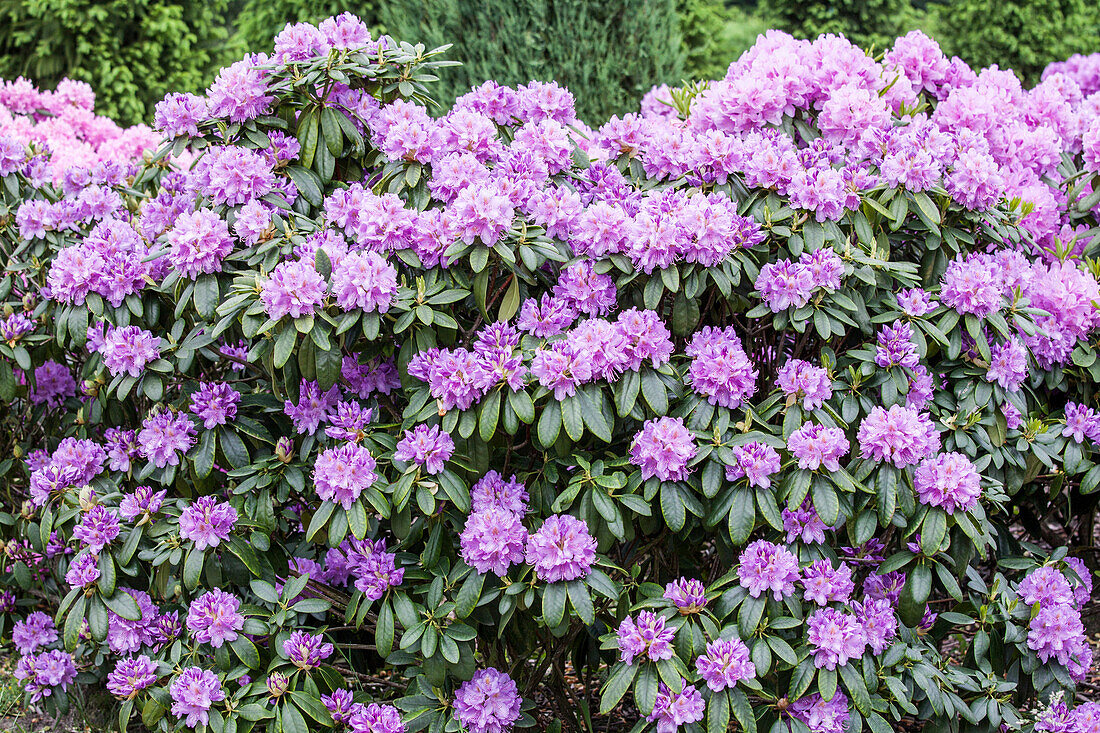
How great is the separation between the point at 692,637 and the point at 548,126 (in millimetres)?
1288

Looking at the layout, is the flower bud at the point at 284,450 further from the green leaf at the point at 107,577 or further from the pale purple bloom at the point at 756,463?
the pale purple bloom at the point at 756,463

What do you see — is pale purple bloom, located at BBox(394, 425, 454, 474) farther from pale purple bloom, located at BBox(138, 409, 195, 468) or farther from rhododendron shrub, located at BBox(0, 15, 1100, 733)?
pale purple bloom, located at BBox(138, 409, 195, 468)

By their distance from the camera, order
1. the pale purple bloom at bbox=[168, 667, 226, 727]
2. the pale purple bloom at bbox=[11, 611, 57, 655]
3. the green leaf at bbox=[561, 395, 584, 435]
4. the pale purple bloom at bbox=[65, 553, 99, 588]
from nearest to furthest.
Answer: the green leaf at bbox=[561, 395, 584, 435] < the pale purple bloom at bbox=[168, 667, 226, 727] < the pale purple bloom at bbox=[65, 553, 99, 588] < the pale purple bloom at bbox=[11, 611, 57, 655]

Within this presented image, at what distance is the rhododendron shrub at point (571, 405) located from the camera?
207cm

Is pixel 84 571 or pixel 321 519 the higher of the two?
pixel 321 519

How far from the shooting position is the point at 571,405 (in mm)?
2023

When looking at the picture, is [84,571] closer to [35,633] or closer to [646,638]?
[35,633]

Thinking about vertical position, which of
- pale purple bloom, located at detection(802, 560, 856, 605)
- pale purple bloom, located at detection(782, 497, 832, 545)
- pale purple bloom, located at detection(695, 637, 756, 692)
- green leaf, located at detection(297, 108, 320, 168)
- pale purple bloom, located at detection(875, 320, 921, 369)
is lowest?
pale purple bloom, located at detection(695, 637, 756, 692)

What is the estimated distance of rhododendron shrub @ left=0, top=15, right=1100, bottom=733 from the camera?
6.79 feet

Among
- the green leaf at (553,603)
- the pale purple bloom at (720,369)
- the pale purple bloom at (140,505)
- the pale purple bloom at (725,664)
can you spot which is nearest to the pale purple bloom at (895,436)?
the pale purple bloom at (720,369)

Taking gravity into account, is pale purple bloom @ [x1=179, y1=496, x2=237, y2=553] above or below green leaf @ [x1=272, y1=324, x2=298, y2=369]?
below

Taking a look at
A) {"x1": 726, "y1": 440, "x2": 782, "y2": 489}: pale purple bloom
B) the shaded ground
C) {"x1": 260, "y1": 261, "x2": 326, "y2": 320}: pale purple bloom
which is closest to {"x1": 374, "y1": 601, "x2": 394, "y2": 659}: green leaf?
{"x1": 260, "y1": 261, "x2": 326, "y2": 320}: pale purple bloom

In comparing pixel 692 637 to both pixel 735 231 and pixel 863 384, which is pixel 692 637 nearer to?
pixel 863 384

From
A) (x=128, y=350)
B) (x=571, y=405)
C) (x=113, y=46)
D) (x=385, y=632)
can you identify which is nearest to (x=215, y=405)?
(x=128, y=350)
